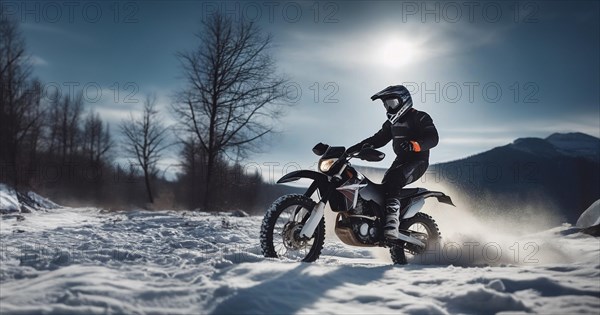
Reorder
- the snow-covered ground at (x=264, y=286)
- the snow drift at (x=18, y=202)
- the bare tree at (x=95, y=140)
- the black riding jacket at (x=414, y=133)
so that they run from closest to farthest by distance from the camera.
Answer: the snow-covered ground at (x=264, y=286), the black riding jacket at (x=414, y=133), the snow drift at (x=18, y=202), the bare tree at (x=95, y=140)

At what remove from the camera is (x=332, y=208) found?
215 inches

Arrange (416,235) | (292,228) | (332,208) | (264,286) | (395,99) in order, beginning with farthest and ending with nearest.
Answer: (416,235) → (395,99) → (332,208) → (292,228) → (264,286)

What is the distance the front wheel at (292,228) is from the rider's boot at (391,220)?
0.99 m

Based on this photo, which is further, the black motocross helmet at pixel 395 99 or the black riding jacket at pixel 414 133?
the black motocross helmet at pixel 395 99

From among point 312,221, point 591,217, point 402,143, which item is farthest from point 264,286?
point 591,217

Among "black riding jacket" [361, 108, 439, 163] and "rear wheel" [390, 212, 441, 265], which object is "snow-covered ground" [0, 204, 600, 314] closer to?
"rear wheel" [390, 212, 441, 265]

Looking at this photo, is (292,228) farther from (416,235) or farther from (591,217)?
(591,217)

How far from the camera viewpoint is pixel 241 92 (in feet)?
57.3

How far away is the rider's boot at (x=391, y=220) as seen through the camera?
18.8 feet

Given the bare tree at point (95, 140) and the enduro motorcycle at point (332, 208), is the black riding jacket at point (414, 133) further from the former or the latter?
the bare tree at point (95, 140)

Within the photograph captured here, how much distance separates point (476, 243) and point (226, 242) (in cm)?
417

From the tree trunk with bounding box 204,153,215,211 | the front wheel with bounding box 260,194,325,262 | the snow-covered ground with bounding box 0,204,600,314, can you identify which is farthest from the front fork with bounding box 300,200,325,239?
the tree trunk with bounding box 204,153,215,211

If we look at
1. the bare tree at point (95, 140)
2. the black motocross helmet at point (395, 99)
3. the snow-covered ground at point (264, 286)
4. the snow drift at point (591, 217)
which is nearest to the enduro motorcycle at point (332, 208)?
the snow-covered ground at point (264, 286)

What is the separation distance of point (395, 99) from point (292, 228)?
7.98 ft
